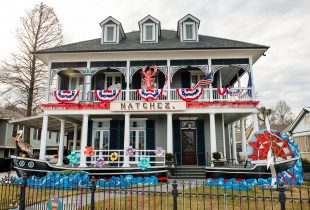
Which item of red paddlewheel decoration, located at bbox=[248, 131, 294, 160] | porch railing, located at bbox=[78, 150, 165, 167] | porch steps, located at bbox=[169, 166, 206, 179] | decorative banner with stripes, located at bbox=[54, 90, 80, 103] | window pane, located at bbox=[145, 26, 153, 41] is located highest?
window pane, located at bbox=[145, 26, 153, 41]

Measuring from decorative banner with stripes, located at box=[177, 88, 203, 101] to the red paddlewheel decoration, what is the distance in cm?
463

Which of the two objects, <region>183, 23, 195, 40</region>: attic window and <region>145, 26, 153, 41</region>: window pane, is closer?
<region>183, 23, 195, 40</region>: attic window

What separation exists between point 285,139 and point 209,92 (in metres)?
5.67

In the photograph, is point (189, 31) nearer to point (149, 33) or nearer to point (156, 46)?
point (149, 33)

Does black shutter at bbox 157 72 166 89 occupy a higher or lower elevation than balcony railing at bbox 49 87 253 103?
higher

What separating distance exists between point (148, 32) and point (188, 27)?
3023 mm

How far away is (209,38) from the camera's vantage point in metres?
18.2

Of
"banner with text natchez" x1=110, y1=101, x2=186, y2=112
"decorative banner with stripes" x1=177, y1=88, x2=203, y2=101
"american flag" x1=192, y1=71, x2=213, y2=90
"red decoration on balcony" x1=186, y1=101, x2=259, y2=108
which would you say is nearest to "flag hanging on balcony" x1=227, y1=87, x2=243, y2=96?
"red decoration on balcony" x1=186, y1=101, x2=259, y2=108

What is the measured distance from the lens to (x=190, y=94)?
47.8 ft

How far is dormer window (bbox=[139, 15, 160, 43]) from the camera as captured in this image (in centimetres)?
1767

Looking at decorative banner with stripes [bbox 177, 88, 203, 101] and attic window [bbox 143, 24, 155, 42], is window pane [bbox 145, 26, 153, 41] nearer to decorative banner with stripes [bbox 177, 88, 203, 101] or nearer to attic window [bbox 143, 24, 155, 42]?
attic window [bbox 143, 24, 155, 42]

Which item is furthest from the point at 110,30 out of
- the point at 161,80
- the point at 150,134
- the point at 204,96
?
the point at 204,96

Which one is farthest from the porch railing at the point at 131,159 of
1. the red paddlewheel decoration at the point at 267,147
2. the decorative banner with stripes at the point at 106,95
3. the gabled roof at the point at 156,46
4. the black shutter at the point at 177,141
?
the gabled roof at the point at 156,46

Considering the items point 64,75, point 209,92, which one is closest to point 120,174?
point 209,92
